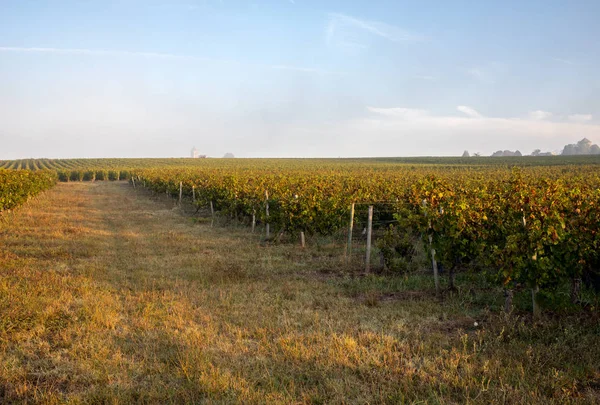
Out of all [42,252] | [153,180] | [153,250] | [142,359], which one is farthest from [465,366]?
Result: [153,180]

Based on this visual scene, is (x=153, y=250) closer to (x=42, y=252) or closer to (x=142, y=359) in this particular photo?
(x=42, y=252)

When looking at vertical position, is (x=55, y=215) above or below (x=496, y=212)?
below

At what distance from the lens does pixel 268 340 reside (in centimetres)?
636

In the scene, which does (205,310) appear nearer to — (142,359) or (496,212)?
(142,359)

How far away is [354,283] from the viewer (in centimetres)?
962

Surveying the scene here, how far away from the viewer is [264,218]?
15273mm

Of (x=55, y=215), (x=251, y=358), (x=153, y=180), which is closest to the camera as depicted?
(x=251, y=358)

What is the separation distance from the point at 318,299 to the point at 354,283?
1.54 meters

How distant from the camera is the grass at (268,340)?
4926 millimetres

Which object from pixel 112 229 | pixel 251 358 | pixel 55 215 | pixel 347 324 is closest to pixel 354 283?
pixel 347 324

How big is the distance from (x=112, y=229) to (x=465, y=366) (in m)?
15.9

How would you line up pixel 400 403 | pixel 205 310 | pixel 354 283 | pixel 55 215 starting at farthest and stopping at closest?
1. pixel 55 215
2. pixel 354 283
3. pixel 205 310
4. pixel 400 403

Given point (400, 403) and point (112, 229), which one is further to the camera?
point (112, 229)

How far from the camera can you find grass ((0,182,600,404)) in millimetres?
4926
